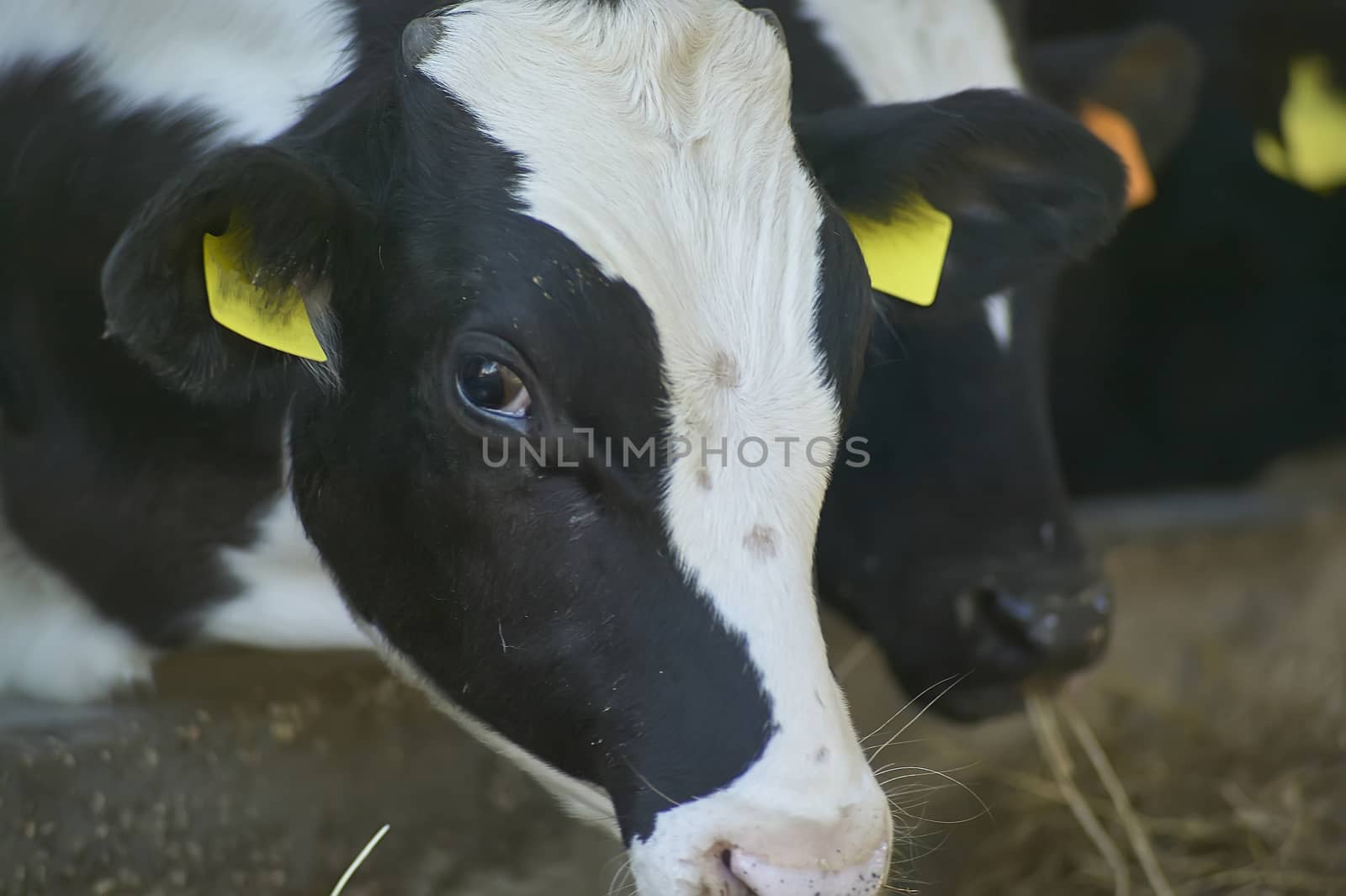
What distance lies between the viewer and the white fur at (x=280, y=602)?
217 cm

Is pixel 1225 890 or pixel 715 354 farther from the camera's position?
pixel 1225 890

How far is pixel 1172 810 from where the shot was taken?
311cm

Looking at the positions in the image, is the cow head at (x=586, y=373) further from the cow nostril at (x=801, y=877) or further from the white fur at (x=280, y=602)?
the white fur at (x=280, y=602)

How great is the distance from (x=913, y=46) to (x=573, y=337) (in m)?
1.30

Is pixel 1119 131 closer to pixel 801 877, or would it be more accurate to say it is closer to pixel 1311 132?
pixel 1311 132

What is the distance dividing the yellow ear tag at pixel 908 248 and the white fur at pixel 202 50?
69 cm

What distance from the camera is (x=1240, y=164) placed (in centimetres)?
443

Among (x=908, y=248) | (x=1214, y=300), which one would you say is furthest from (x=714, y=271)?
(x=1214, y=300)

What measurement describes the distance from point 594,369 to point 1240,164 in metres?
3.45

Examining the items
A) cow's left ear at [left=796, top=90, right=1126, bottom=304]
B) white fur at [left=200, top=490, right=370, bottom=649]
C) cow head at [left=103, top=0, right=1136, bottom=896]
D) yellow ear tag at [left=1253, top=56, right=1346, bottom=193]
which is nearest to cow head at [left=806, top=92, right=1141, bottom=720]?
cow's left ear at [left=796, top=90, right=1126, bottom=304]

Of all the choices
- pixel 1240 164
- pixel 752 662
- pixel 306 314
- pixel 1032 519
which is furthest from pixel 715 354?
pixel 1240 164

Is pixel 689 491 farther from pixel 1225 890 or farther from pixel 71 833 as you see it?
pixel 1225 890

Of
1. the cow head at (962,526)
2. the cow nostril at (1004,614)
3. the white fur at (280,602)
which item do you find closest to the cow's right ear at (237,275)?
the white fur at (280,602)

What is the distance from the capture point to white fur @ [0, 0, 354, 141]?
1.98m
